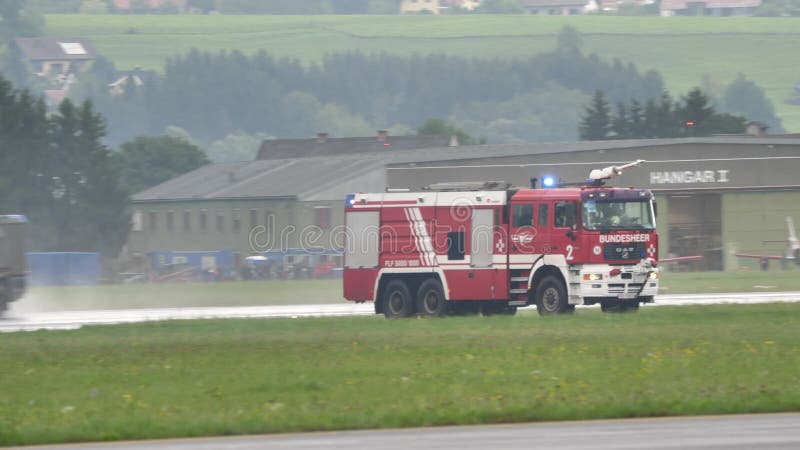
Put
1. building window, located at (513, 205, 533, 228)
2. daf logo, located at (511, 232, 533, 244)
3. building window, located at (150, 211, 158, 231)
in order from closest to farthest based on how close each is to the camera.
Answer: daf logo, located at (511, 232, 533, 244)
building window, located at (513, 205, 533, 228)
building window, located at (150, 211, 158, 231)

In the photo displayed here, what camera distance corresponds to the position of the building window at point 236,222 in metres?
92.5

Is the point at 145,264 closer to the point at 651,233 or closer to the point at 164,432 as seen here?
the point at 651,233

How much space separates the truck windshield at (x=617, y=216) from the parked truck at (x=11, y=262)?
19355mm

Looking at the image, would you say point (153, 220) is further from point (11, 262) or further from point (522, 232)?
point (522, 232)

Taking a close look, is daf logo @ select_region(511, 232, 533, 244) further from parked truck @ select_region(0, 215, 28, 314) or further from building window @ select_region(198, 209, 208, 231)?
building window @ select_region(198, 209, 208, 231)

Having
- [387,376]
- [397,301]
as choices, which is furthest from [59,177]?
[387,376]

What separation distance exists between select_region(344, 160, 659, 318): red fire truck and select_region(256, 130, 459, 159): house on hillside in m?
85.1

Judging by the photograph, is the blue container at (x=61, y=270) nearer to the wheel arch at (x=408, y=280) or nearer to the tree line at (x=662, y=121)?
the wheel arch at (x=408, y=280)

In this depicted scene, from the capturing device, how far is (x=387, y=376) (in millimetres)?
19797

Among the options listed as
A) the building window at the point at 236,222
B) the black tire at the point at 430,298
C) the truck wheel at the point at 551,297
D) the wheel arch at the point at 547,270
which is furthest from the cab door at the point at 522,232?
the building window at the point at 236,222

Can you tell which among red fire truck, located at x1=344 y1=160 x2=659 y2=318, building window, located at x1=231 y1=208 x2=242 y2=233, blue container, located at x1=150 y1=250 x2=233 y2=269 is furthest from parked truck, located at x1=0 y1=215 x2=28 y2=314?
building window, located at x1=231 y1=208 x2=242 y2=233

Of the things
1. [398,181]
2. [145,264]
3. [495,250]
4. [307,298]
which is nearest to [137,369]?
[495,250]

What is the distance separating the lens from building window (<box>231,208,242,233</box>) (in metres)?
92.5

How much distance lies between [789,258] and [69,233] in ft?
177
